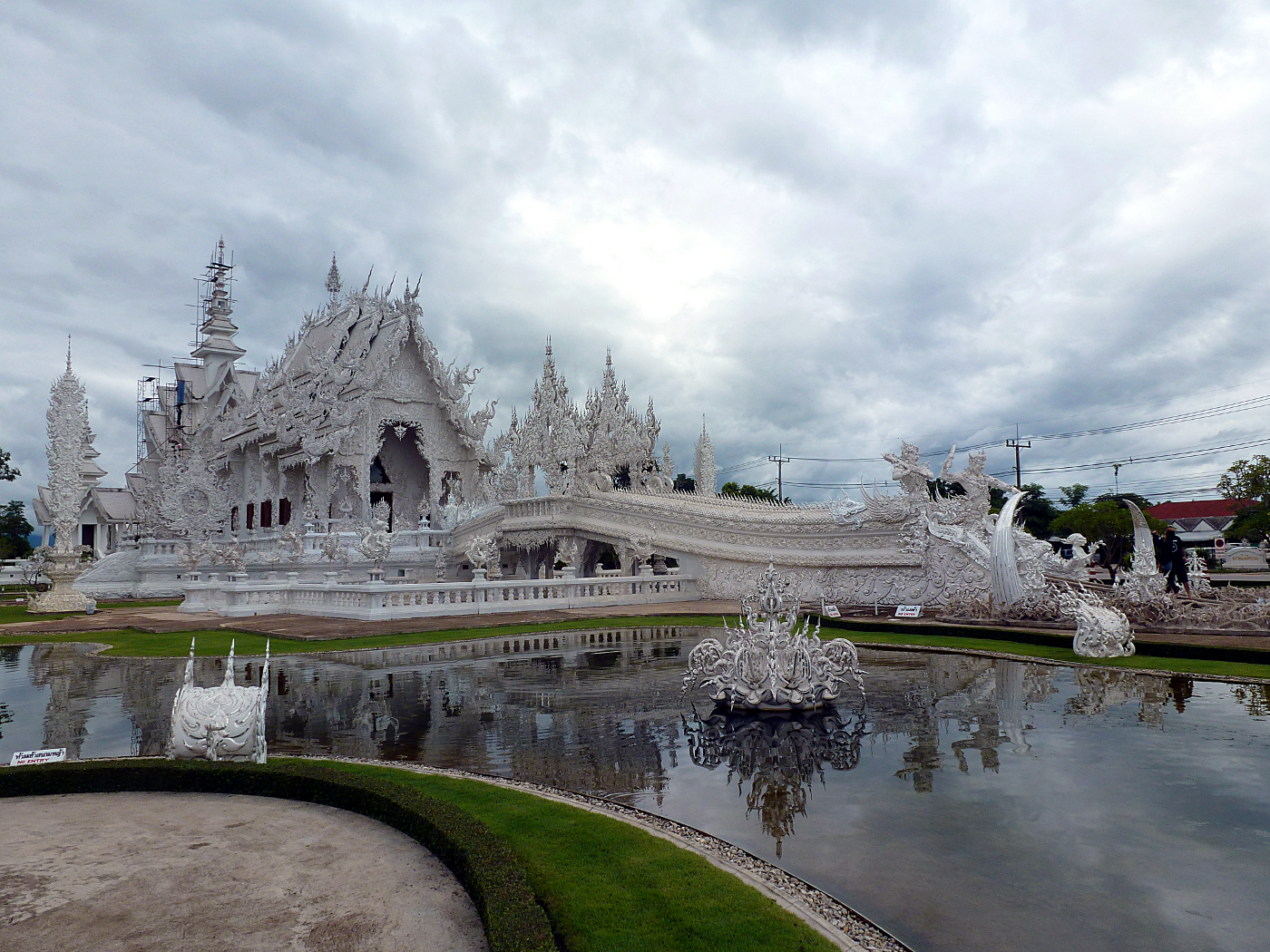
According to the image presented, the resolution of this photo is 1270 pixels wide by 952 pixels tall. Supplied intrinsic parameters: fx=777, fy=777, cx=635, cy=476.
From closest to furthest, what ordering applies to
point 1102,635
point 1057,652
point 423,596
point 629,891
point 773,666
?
point 629,891
point 773,666
point 1102,635
point 1057,652
point 423,596

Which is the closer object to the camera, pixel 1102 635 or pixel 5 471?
pixel 1102 635

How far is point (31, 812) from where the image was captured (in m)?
5.71

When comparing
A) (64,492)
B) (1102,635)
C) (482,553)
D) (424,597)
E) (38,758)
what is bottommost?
(38,758)

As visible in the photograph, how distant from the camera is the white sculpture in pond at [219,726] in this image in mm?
6406

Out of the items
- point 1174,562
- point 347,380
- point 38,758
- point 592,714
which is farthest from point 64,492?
point 1174,562

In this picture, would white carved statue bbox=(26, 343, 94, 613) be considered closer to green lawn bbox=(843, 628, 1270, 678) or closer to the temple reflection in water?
the temple reflection in water

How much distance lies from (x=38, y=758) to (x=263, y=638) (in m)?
9.26

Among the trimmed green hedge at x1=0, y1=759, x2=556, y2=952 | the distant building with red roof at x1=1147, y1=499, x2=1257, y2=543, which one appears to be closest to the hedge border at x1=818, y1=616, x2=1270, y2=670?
the trimmed green hedge at x1=0, y1=759, x2=556, y2=952

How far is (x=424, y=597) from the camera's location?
18.2m

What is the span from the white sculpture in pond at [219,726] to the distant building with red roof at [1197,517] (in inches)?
2518

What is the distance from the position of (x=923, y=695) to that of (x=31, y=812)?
8702 millimetres

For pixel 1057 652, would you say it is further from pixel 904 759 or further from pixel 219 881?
pixel 219 881

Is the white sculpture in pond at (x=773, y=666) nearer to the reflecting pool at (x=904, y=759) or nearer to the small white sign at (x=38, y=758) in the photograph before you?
the reflecting pool at (x=904, y=759)

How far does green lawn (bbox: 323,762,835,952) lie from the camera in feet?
11.8
